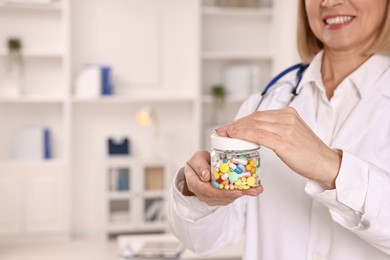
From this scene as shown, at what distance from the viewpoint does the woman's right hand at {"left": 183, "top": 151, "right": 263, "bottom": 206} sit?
1.00m

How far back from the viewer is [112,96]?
4.64 m

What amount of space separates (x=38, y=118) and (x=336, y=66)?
3.81m

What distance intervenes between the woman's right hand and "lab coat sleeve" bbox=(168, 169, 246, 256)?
6 cm

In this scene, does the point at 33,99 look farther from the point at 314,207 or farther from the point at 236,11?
the point at 314,207

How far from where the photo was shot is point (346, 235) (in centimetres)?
112

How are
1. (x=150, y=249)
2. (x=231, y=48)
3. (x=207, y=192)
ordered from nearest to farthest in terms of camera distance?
(x=207, y=192), (x=150, y=249), (x=231, y=48)

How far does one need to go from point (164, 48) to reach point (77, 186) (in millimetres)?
1375

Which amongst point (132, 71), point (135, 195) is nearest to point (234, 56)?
point (132, 71)

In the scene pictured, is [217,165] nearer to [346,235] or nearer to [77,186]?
[346,235]

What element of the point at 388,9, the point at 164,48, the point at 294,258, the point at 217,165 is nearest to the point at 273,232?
the point at 294,258

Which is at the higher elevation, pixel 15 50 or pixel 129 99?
pixel 15 50

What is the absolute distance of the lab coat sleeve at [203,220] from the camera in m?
1.18

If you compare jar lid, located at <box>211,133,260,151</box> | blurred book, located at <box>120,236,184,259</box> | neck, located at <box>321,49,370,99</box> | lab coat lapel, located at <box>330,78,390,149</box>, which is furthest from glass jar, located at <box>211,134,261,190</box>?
blurred book, located at <box>120,236,184,259</box>

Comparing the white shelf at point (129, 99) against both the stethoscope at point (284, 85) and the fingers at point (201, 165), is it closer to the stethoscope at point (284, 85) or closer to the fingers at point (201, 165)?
the stethoscope at point (284, 85)
